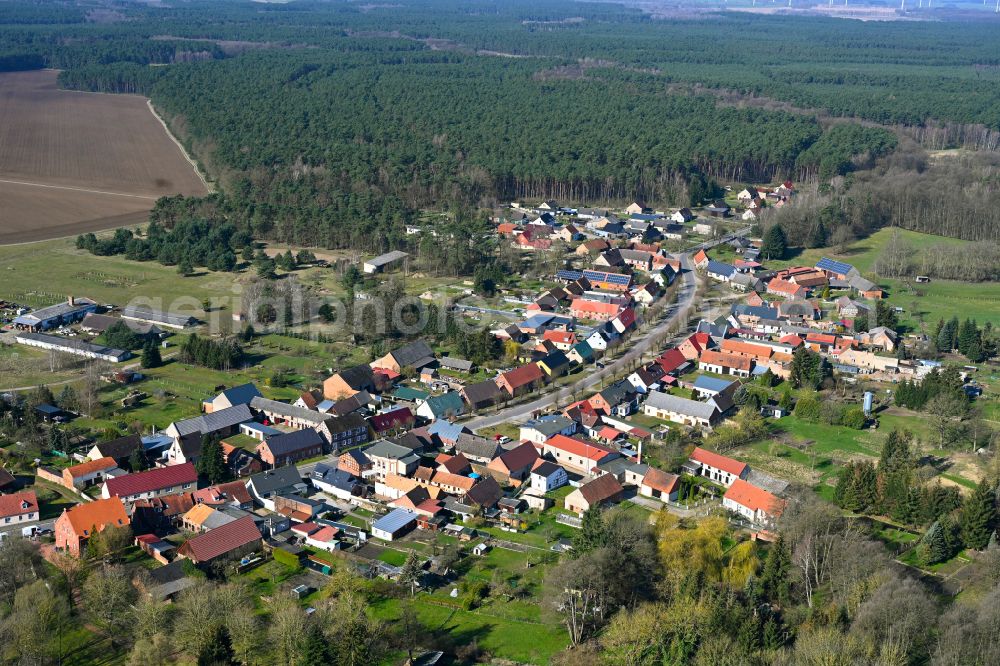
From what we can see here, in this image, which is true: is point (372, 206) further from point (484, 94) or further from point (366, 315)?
point (484, 94)

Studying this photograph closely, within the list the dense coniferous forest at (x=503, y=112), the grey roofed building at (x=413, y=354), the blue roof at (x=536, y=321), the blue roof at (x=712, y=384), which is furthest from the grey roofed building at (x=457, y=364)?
the dense coniferous forest at (x=503, y=112)

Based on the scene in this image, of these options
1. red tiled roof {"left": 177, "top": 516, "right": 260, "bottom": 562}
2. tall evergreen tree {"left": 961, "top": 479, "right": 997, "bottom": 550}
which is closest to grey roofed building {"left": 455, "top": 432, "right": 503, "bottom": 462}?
red tiled roof {"left": 177, "top": 516, "right": 260, "bottom": 562}

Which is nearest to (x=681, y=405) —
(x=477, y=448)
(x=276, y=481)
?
(x=477, y=448)

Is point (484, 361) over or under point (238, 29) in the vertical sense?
under

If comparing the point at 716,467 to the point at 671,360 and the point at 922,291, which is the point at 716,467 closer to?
the point at 671,360

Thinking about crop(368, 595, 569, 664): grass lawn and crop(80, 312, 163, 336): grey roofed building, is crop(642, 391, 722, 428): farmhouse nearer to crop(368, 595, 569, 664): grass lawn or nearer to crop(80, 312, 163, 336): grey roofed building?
crop(368, 595, 569, 664): grass lawn

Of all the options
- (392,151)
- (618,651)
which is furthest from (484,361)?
(392,151)
